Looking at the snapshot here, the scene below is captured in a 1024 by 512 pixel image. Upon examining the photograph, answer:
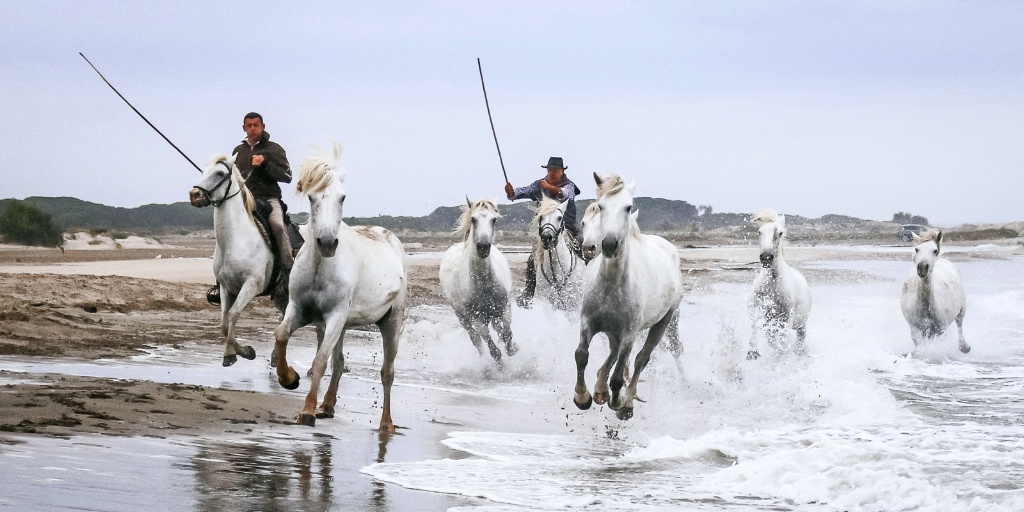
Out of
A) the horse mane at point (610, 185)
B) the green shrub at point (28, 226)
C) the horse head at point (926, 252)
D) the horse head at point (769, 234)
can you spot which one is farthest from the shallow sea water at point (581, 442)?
the green shrub at point (28, 226)

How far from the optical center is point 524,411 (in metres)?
11.3

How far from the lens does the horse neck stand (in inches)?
430

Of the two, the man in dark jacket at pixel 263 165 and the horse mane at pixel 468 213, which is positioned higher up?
the man in dark jacket at pixel 263 165

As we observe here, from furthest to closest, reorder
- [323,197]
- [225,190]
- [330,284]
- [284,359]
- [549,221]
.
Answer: [549,221] → [225,190] → [330,284] → [323,197] → [284,359]

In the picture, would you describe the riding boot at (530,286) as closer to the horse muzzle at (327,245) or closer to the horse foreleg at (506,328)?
the horse foreleg at (506,328)

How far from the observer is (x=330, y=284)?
29.4ft

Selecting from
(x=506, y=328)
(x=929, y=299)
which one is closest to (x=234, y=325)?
(x=506, y=328)

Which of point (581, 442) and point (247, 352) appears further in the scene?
point (247, 352)

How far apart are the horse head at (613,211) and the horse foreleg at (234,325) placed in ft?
11.5

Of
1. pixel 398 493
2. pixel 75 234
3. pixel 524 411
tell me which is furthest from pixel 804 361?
pixel 75 234

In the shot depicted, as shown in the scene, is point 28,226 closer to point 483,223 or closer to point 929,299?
point 483,223

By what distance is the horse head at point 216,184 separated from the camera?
10.6m

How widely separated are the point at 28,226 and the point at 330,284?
36.8m

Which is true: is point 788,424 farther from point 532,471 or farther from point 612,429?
point 532,471
